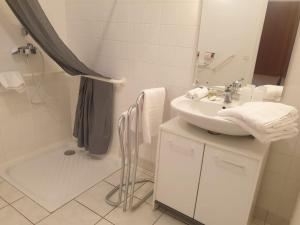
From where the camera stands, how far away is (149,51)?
1829mm

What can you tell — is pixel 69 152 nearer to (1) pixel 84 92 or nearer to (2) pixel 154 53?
(1) pixel 84 92

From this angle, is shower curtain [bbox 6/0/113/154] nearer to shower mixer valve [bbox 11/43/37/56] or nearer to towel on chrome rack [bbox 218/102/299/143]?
shower mixer valve [bbox 11/43/37/56]

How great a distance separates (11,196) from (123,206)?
0.85m

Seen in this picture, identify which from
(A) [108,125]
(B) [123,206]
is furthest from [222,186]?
(A) [108,125]

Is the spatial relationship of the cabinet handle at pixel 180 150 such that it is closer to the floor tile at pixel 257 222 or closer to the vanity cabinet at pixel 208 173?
the vanity cabinet at pixel 208 173

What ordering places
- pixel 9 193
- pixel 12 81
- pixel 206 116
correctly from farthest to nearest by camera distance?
pixel 12 81 < pixel 9 193 < pixel 206 116

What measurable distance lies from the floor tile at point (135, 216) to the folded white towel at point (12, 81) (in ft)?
4.09

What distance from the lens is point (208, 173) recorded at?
1332mm

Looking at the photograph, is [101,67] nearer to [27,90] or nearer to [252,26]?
[27,90]

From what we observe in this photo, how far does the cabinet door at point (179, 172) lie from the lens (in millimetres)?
1369

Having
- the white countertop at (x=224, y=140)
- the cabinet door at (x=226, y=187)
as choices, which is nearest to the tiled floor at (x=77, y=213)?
the cabinet door at (x=226, y=187)

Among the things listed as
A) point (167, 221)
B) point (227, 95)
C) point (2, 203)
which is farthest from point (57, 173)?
point (227, 95)

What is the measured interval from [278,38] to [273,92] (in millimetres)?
325

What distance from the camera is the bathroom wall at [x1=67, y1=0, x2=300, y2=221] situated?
1.51 meters
